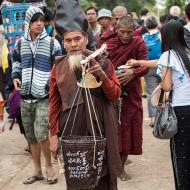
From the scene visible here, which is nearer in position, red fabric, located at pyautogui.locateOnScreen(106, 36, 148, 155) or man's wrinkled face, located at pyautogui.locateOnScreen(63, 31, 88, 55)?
man's wrinkled face, located at pyautogui.locateOnScreen(63, 31, 88, 55)

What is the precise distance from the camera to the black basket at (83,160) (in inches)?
131

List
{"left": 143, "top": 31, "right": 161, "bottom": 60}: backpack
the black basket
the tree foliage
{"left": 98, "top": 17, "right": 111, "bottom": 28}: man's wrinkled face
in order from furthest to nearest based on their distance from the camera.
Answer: the tree foliage → {"left": 143, "top": 31, "right": 161, "bottom": 60}: backpack → {"left": 98, "top": 17, "right": 111, "bottom": 28}: man's wrinkled face → the black basket

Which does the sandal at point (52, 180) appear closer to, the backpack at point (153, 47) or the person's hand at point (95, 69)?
the person's hand at point (95, 69)

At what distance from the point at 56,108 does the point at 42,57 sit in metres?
1.53

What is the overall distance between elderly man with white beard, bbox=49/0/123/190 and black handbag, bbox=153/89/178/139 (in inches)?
20.0

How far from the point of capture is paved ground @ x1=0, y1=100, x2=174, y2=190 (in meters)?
5.40

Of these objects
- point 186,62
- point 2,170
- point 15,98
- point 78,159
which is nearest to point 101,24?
point 15,98

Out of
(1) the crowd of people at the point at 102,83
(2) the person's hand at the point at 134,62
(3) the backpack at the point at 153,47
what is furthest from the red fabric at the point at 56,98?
(3) the backpack at the point at 153,47

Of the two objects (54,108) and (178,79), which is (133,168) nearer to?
(178,79)

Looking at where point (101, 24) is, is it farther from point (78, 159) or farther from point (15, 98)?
point (78, 159)

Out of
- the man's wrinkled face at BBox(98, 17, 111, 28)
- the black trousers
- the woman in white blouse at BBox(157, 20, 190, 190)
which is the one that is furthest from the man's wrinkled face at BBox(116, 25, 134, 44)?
the man's wrinkled face at BBox(98, 17, 111, 28)

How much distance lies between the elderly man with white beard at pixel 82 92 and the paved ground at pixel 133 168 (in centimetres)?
159

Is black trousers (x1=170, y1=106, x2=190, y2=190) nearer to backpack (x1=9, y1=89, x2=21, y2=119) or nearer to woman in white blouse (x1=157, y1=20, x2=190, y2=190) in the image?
woman in white blouse (x1=157, y1=20, x2=190, y2=190)

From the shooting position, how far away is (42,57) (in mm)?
5328
